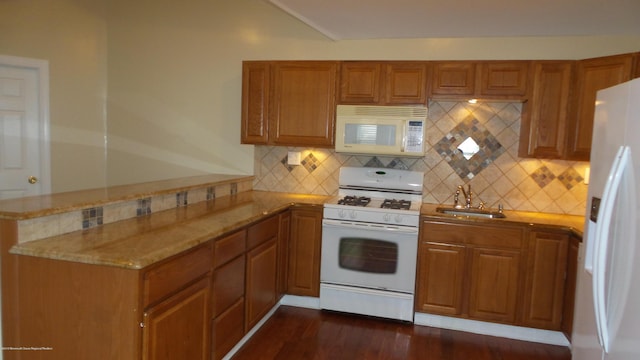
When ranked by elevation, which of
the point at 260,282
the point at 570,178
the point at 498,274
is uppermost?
the point at 570,178


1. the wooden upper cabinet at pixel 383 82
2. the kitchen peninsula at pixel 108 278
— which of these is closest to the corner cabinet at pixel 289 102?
the wooden upper cabinet at pixel 383 82

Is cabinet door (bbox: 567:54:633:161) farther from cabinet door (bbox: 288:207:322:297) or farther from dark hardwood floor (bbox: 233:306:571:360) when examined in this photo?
cabinet door (bbox: 288:207:322:297)

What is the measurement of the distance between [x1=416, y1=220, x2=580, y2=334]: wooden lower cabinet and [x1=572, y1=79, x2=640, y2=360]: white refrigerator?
120cm

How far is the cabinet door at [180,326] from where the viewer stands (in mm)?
1754

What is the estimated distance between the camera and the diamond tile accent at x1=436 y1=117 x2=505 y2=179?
11.8 feet

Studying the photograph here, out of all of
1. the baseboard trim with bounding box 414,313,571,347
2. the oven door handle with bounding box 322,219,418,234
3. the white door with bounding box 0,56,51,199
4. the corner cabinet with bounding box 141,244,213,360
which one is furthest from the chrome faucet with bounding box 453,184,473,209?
the white door with bounding box 0,56,51,199

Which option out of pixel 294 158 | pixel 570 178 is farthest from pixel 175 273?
pixel 570 178

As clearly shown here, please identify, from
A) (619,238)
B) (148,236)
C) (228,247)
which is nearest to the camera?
(619,238)

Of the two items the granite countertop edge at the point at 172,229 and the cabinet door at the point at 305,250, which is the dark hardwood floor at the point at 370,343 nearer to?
the cabinet door at the point at 305,250

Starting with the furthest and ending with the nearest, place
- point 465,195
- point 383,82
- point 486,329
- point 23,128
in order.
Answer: point 23,128
point 465,195
point 383,82
point 486,329

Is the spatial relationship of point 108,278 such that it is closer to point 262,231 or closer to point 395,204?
point 262,231

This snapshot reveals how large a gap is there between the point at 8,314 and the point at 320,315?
217 cm

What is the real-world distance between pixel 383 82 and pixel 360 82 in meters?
0.19

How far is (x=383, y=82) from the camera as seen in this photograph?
3.44 metres
